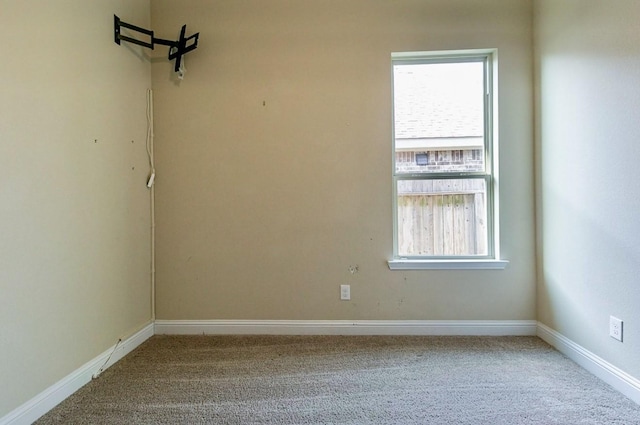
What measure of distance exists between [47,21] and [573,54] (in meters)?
3.05

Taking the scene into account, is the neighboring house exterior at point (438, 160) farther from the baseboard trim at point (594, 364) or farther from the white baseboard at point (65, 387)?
the white baseboard at point (65, 387)

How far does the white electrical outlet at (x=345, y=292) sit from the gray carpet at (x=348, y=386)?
1.03 feet

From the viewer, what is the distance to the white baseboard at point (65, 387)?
4.55ft

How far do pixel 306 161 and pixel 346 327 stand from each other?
1.34 metres

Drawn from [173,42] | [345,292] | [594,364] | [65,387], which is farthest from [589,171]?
[65,387]

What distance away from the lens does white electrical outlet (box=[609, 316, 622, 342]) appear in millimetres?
1623

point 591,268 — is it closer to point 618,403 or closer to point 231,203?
point 618,403

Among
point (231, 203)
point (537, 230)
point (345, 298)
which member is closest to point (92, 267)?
point (231, 203)

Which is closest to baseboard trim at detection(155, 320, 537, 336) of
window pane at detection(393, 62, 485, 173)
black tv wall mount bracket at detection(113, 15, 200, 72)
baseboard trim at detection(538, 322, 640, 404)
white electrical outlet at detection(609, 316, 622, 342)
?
baseboard trim at detection(538, 322, 640, 404)

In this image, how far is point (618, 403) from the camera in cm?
153

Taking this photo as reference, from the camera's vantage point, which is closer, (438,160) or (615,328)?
(615,328)

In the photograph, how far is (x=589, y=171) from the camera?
180cm

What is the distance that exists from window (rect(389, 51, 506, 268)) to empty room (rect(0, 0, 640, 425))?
2 centimetres

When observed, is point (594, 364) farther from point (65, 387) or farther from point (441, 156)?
point (65, 387)
